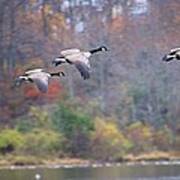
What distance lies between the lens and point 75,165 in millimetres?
34062

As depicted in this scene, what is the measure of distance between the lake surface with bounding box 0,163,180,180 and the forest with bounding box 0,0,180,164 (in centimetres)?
308

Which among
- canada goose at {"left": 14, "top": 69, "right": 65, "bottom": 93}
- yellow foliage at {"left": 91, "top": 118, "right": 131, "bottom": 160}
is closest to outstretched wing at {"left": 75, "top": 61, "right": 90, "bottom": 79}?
canada goose at {"left": 14, "top": 69, "right": 65, "bottom": 93}

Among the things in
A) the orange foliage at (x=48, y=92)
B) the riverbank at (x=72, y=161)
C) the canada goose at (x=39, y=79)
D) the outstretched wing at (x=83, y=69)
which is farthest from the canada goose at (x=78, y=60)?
the orange foliage at (x=48, y=92)

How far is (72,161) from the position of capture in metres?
35.2

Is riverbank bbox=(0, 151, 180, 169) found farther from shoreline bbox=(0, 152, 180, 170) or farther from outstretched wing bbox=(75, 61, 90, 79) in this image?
outstretched wing bbox=(75, 61, 90, 79)

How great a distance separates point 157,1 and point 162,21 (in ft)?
3.92

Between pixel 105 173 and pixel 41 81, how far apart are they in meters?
16.0

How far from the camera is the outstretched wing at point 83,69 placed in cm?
1184

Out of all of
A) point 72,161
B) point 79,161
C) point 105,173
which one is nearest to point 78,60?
point 105,173

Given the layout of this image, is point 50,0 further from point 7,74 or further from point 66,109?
point 66,109

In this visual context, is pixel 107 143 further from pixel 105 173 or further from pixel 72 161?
pixel 105 173

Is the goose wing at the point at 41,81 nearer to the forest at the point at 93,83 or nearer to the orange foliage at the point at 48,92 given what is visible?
the forest at the point at 93,83

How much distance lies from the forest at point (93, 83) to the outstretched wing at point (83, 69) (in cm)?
2264

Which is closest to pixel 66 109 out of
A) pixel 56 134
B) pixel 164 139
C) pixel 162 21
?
pixel 56 134
